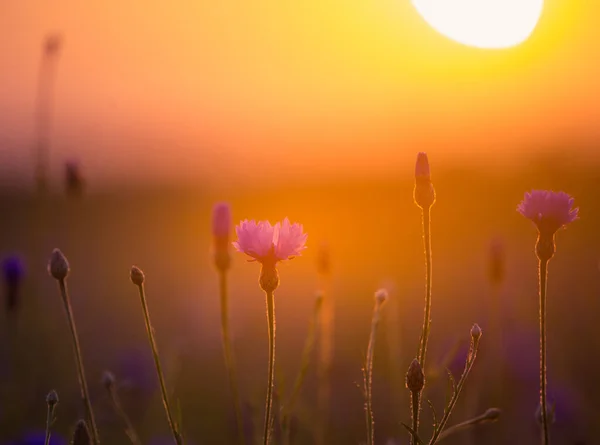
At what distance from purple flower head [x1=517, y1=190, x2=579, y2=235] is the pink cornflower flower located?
1.78 ft

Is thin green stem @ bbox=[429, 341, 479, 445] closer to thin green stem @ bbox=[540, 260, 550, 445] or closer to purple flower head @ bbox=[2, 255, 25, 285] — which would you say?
thin green stem @ bbox=[540, 260, 550, 445]

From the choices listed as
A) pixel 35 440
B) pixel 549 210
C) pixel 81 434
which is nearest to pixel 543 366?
pixel 549 210

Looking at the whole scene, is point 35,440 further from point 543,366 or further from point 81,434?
point 543,366

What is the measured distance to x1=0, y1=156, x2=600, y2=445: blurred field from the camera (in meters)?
3.24

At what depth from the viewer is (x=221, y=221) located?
7.69ft

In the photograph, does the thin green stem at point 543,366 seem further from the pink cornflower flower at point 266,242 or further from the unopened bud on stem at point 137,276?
the unopened bud on stem at point 137,276

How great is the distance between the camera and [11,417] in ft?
10.1

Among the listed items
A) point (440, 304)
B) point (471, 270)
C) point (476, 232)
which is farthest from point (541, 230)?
point (476, 232)

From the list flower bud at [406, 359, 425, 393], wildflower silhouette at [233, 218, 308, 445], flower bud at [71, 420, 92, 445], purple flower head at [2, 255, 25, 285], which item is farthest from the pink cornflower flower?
purple flower head at [2, 255, 25, 285]

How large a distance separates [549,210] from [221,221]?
112cm

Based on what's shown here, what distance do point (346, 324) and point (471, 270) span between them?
1825 mm

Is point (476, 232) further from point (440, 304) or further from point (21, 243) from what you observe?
point (21, 243)

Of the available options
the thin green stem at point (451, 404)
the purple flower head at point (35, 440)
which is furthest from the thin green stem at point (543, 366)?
the purple flower head at point (35, 440)

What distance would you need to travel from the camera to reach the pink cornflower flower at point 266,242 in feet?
5.41
